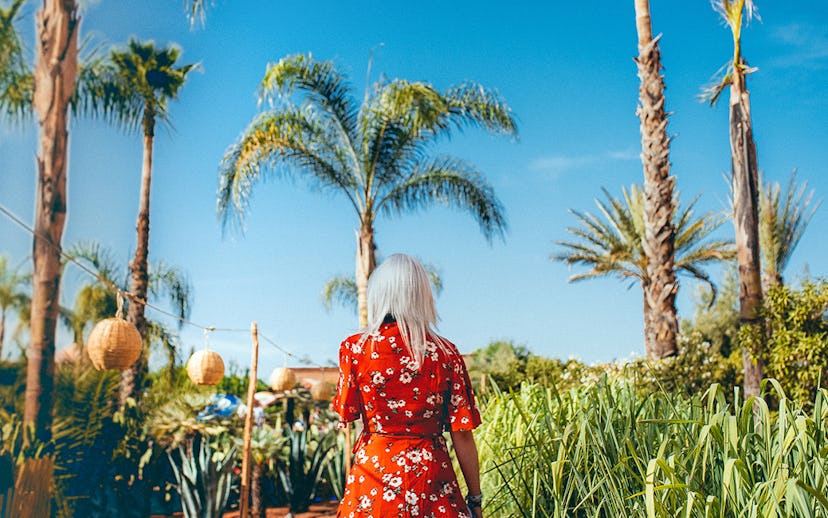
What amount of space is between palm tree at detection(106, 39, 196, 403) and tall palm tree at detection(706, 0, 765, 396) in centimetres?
862

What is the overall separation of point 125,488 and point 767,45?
19875 millimetres

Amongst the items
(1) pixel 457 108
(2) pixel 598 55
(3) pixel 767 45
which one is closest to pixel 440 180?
(1) pixel 457 108

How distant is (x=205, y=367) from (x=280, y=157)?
422cm

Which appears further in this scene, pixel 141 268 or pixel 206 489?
pixel 141 268

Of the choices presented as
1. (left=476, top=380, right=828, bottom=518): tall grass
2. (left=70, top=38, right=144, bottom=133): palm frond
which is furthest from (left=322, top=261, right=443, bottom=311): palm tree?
(left=476, top=380, right=828, bottom=518): tall grass

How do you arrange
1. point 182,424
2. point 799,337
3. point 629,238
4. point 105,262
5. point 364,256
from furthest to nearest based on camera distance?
point 629,238 → point 105,262 → point 364,256 → point 799,337 → point 182,424

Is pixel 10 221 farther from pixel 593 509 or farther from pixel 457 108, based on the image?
pixel 457 108

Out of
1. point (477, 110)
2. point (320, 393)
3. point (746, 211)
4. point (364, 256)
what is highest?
point (477, 110)

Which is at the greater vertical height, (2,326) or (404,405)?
(2,326)

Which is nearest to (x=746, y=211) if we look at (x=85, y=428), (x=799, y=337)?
(x=799, y=337)

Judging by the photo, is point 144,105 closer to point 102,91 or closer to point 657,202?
point 102,91

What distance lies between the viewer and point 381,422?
2545 mm

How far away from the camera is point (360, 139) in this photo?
11641mm

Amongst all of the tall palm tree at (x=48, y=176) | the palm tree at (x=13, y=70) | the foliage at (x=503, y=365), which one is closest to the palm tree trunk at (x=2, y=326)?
the tall palm tree at (x=48, y=176)
